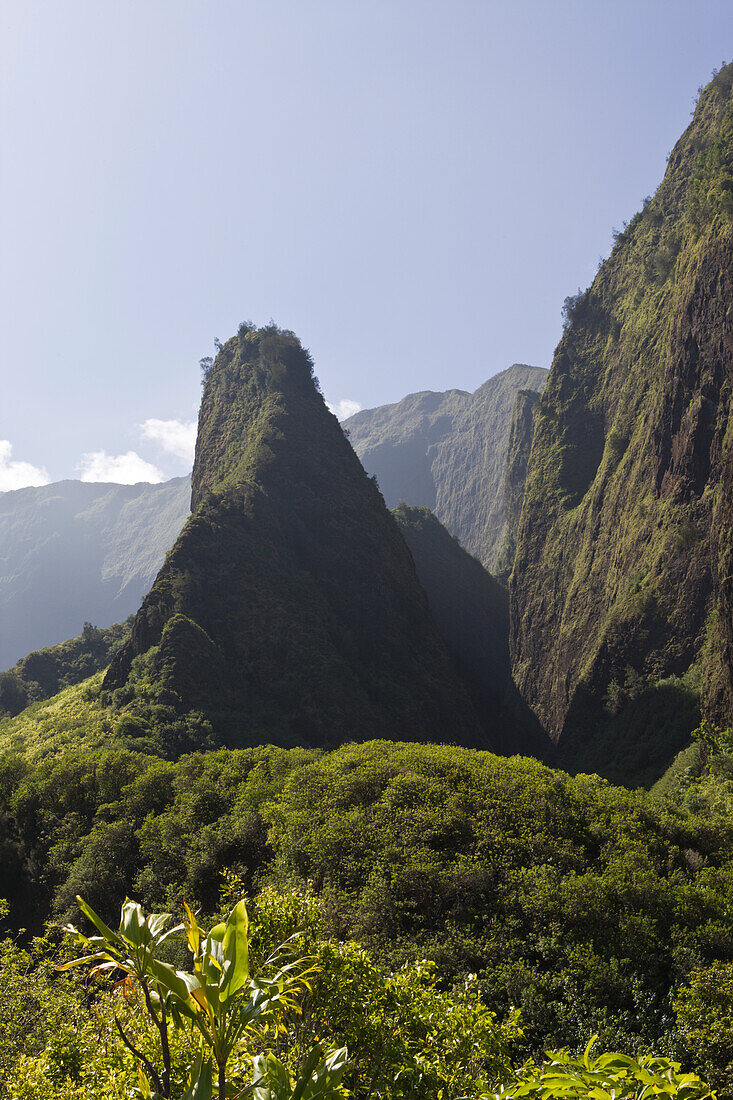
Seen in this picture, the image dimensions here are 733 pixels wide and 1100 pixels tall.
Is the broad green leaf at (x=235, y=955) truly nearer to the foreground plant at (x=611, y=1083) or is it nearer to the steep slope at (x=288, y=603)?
the foreground plant at (x=611, y=1083)

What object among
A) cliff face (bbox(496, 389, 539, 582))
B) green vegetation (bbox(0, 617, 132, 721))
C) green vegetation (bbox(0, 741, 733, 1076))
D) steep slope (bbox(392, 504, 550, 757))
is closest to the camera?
green vegetation (bbox(0, 741, 733, 1076))

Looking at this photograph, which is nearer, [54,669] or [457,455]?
[54,669]

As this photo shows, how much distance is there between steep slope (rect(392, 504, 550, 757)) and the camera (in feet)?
192

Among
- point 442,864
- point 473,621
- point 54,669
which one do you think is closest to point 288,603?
point 54,669

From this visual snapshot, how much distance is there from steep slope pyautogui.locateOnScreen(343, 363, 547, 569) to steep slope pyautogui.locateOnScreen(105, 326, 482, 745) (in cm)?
6902

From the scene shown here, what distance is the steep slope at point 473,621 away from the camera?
192ft

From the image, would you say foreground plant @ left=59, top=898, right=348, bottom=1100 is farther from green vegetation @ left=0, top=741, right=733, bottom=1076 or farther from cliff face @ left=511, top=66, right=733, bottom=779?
cliff face @ left=511, top=66, right=733, bottom=779

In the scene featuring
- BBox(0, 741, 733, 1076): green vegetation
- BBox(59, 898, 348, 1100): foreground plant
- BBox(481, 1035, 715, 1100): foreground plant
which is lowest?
BBox(0, 741, 733, 1076): green vegetation

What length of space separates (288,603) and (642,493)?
2935cm

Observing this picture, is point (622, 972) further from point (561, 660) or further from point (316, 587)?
point (561, 660)

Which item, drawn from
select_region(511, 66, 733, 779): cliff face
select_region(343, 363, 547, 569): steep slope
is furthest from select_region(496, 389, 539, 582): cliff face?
select_region(511, 66, 733, 779): cliff face

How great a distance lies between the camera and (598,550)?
52062mm

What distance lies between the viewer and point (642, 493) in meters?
45.5

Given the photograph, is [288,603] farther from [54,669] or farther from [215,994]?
[215,994]
